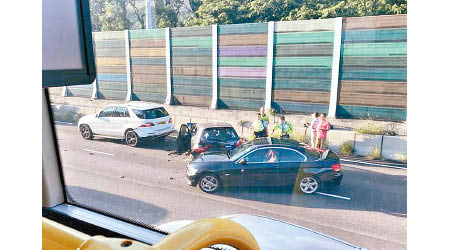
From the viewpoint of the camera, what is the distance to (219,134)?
167cm

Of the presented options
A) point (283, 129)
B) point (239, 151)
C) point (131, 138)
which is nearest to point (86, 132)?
point (131, 138)

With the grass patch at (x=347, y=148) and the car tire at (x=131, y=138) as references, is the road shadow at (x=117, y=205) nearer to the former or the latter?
the car tire at (x=131, y=138)

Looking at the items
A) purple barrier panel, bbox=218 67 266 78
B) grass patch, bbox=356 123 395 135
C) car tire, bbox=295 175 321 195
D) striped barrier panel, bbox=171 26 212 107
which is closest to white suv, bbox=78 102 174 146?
striped barrier panel, bbox=171 26 212 107

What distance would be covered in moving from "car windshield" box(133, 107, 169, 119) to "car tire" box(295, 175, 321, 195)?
2.58 ft

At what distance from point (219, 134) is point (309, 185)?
1.66 ft

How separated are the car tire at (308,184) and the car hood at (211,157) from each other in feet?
1.22

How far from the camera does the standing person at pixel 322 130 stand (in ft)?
4.79

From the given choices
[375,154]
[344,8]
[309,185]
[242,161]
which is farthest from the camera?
[242,161]

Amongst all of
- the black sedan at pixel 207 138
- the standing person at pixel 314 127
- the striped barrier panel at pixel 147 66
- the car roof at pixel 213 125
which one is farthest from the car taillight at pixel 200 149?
the standing person at pixel 314 127

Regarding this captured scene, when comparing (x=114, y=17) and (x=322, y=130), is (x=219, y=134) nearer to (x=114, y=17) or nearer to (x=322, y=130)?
(x=322, y=130)
